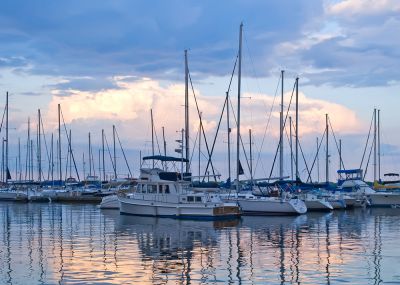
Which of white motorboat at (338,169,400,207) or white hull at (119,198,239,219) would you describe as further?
white motorboat at (338,169,400,207)

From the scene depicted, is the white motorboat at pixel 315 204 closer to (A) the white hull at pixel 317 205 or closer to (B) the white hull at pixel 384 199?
(A) the white hull at pixel 317 205

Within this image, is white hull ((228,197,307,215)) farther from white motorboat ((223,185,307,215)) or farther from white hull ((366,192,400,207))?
white hull ((366,192,400,207))

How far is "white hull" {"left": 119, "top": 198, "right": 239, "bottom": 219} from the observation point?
47375 mm

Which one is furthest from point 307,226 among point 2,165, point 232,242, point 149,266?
point 2,165

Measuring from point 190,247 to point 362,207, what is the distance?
1660 inches

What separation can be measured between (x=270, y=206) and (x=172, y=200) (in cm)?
887

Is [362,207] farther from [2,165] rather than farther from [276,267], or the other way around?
[2,165]

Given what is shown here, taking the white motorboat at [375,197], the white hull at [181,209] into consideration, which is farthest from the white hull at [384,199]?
the white hull at [181,209]

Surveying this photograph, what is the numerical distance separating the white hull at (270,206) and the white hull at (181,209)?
5494 mm

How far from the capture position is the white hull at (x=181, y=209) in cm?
4738

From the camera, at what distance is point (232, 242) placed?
104 feet

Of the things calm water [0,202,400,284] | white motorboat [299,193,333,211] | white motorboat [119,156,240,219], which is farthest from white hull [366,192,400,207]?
calm water [0,202,400,284]

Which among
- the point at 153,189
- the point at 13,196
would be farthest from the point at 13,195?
the point at 153,189

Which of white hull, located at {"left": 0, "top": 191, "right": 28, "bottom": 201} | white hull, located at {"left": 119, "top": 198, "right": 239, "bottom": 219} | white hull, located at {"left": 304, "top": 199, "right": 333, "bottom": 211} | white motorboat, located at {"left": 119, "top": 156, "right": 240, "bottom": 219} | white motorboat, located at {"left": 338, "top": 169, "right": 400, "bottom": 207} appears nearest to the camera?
white hull, located at {"left": 119, "top": 198, "right": 239, "bottom": 219}
